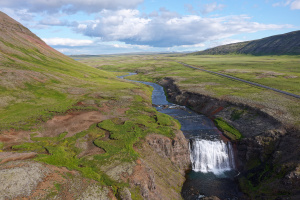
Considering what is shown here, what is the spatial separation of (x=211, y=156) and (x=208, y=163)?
212cm

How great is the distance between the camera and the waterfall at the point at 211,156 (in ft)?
165

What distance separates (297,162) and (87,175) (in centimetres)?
4135

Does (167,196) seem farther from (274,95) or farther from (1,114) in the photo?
(274,95)

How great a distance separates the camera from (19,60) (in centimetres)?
10881

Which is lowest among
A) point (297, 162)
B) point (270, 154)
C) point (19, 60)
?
point (270, 154)

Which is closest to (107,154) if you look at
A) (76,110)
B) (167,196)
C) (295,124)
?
(167,196)

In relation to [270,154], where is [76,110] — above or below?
above

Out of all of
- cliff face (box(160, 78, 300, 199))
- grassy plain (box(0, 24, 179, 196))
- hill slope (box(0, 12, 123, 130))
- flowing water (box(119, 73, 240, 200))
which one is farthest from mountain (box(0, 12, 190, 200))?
cliff face (box(160, 78, 300, 199))

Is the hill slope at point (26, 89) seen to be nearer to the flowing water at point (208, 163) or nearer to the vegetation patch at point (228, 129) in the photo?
the flowing water at point (208, 163)

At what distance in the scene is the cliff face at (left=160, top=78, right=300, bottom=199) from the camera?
35.9 m

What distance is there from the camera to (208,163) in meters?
50.8

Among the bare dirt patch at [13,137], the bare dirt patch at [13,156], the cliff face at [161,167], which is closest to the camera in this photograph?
the bare dirt patch at [13,156]

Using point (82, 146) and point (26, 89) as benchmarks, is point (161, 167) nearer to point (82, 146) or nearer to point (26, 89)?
point (82, 146)

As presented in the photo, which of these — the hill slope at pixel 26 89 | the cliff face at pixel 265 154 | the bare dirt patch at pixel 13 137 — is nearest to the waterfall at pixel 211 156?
the cliff face at pixel 265 154
